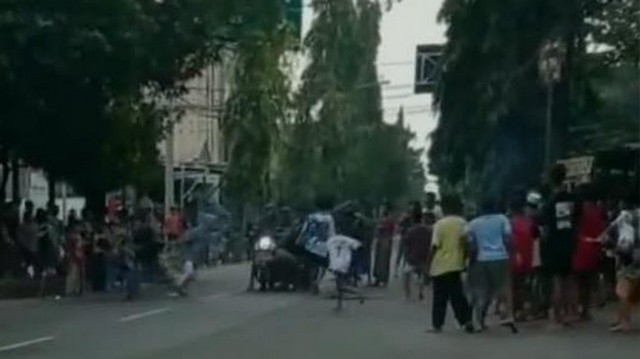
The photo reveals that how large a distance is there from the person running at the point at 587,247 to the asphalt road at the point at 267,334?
512 millimetres

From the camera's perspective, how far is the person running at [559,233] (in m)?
21.7

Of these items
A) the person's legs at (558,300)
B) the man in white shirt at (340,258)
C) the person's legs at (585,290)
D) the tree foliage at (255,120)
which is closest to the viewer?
the person's legs at (558,300)

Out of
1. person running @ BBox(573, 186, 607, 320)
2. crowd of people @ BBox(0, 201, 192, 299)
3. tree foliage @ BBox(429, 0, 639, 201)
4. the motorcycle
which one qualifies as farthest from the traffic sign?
person running @ BBox(573, 186, 607, 320)

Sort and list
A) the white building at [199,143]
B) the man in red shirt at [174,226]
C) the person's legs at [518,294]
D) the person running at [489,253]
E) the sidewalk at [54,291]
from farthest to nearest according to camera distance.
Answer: the white building at [199,143] → the man in red shirt at [174,226] → the sidewalk at [54,291] → the person's legs at [518,294] → the person running at [489,253]

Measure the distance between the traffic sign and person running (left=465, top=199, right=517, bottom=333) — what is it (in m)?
17.0

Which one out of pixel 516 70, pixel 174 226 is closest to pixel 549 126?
pixel 516 70

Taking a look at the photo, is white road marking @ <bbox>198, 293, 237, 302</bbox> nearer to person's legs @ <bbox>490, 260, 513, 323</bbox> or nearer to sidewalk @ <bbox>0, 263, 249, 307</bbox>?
sidewalk @ <bbox>0, 263, 249, 307</bbox>

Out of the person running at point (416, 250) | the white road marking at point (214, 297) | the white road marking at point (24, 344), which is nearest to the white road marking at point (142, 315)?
the white road marking at point (214, 297)

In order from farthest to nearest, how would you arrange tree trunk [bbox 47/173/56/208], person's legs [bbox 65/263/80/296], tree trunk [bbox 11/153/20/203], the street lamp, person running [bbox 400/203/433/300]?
tree trunk [bbox 47/173/56/208], tree trunk [bbox 11/153/20/203], person's legs [bbox 65/263/80/296], the street lamp, person running [bbox 400/203/433/300]

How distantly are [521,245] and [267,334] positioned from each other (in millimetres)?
3344

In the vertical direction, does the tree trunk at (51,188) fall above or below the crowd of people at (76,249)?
above

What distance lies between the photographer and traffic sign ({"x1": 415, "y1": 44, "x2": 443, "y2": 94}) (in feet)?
130

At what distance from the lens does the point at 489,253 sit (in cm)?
2142

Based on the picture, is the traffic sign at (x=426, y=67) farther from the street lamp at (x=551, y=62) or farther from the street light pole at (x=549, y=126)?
the street lamp at (x=551, y=62)
